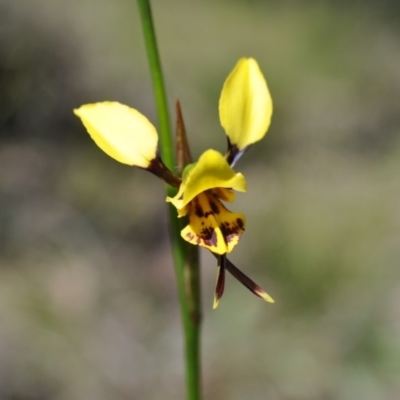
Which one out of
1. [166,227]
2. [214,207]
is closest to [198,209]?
[214,207]

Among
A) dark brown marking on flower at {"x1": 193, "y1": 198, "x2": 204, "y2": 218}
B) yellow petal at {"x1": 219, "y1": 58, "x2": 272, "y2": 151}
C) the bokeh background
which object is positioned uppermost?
yellow petal at {"x1": 219, "y1": 58, "x2": 272, "y2": 151}

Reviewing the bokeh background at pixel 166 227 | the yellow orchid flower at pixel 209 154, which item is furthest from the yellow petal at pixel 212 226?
the bokeh background at pixel 166 227

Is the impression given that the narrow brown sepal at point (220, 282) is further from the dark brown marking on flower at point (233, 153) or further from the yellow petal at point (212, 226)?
the dark brown marking on flower at point (233, 153)

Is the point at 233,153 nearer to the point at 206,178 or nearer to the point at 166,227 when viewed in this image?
the point at 206,178

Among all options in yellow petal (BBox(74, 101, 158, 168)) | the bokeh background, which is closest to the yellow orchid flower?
yellow petal (BBox(74, 101, 158, 168))

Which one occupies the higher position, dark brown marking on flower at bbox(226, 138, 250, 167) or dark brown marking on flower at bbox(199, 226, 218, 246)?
dark brown marking on flower at bbox(226, 138, 250, 167)

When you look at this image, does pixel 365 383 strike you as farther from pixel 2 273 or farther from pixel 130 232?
pixel 2 273

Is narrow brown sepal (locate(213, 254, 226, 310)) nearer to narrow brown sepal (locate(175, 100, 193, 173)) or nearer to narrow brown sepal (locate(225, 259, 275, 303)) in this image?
narrow brown sepal (locate(225, 259, 275, 303))

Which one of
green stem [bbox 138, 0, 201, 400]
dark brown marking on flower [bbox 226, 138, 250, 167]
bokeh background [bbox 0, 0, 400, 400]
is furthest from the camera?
bokeh background [bbox 0, 0, 400, 400]
